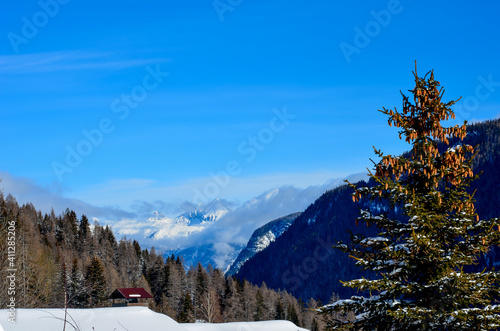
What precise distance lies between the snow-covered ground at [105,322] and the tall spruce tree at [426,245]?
51.3ft

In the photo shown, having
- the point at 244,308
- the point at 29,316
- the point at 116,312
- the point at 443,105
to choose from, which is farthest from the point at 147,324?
the point at 244,308

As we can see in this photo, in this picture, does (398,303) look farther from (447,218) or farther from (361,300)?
(447,218)

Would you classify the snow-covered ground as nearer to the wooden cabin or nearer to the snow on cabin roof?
the snow on cabin roof

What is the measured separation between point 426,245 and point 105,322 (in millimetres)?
24423

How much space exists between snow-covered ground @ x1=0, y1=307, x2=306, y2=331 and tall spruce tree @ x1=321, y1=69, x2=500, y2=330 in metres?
15.6

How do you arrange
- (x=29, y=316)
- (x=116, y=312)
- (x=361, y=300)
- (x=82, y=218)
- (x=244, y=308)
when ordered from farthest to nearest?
(x=82, y=218) < (x=244, y=308) < (x=116, y=312) < (x=29, y=316) < (x=361, y=300)

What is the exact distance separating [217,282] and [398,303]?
120333 millimetres

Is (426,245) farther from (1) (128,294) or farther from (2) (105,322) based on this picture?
(1) (128,294)

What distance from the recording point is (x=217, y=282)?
127 m

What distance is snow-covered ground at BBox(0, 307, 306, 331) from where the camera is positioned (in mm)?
25141

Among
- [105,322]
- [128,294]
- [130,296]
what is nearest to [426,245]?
[105,322]

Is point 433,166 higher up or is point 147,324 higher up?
point 433,166

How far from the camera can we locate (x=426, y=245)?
10328 millimetres

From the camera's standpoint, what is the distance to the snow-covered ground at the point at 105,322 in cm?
2514
